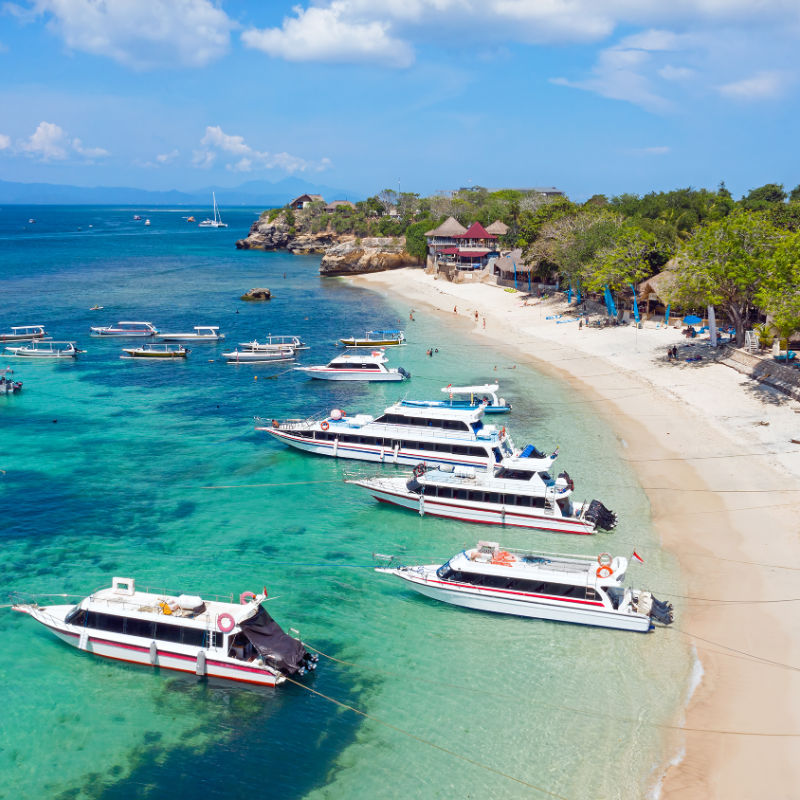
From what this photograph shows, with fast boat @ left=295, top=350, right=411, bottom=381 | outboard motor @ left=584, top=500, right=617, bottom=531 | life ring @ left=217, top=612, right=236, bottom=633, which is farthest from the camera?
fast boat @ left=295, top=350, right=411, bottom=381

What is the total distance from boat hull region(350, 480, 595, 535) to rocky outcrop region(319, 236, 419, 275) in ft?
357

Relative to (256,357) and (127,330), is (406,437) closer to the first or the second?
(256,357)

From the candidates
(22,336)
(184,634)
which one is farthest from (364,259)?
(184,634)

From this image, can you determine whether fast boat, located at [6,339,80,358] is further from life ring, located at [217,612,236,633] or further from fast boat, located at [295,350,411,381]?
life ring, located at [217,612,236,633]

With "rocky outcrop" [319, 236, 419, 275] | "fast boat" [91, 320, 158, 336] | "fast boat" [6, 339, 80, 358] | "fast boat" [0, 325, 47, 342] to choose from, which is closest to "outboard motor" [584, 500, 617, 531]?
"fast boat" [6, 339, 80, 358]

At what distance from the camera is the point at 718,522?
34.4 m

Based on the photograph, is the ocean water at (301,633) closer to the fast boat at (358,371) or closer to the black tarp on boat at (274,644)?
the black tarp on boat at (274,644)

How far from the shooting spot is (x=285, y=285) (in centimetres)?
12731

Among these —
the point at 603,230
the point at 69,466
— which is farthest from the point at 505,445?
the point at 603,230

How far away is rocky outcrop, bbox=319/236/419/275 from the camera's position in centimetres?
14150

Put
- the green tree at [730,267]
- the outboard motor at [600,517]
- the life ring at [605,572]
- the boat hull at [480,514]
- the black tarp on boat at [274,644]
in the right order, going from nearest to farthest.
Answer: the black tarp on boat at [274,644] → the life ring at [605,572] → the outboard motor at [600,517] → the boat hull at [480,514] → the green tree at [730,267]

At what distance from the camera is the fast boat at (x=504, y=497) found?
3466 cm

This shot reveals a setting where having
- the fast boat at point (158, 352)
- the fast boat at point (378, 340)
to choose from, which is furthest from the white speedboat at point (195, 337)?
the fast boat at point (378, 340)

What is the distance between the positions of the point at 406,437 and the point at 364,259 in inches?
4088
